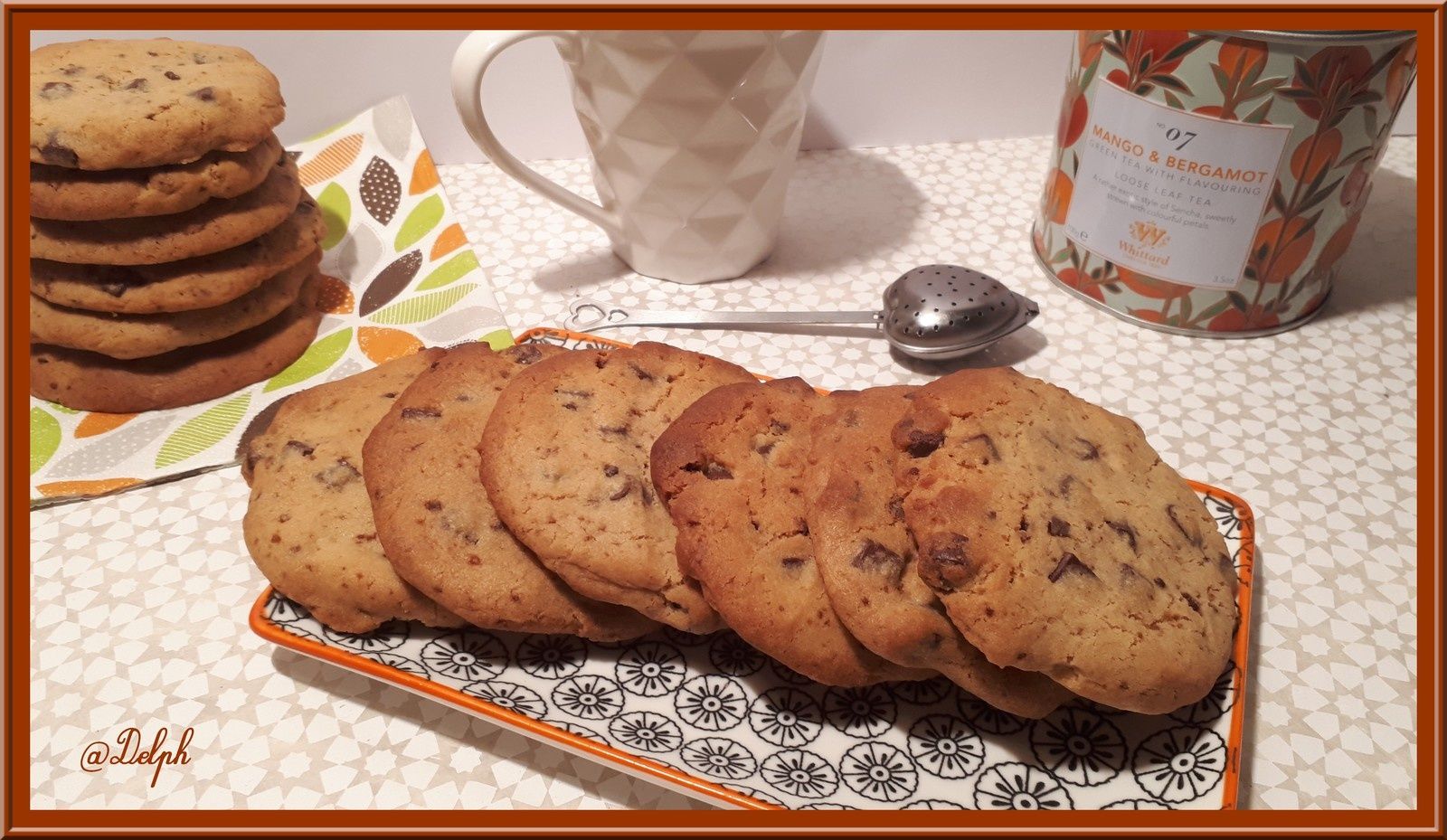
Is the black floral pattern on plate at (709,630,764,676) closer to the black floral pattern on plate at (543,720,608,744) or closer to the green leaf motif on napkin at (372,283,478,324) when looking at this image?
the black floral pattern on plate at (543,720,608,744)

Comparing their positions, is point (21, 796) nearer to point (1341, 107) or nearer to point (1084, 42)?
point (1084, 42)

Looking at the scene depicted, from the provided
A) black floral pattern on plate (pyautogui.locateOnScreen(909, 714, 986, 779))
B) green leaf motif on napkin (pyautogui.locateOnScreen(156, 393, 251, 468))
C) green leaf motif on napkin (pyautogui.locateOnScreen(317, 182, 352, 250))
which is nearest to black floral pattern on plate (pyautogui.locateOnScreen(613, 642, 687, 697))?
black floral pattern on plate (pyautogui.locateOnScreen(909, 714, 986, 779))

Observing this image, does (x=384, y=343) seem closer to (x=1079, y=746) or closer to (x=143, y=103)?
(x=143, y=103)

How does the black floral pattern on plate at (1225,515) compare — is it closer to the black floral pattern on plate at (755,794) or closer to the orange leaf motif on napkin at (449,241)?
the black floral pattern on plate at (755,794)

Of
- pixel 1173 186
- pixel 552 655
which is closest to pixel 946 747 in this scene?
pixel 552 655

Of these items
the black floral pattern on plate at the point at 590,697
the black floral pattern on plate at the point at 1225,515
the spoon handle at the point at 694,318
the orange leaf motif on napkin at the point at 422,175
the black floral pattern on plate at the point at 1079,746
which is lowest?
the black floral pattern on plate at the point at 1079,746

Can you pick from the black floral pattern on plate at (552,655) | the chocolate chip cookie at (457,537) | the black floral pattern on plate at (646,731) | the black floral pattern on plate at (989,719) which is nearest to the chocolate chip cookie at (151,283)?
the chocolate chip cookie at (457,537)
